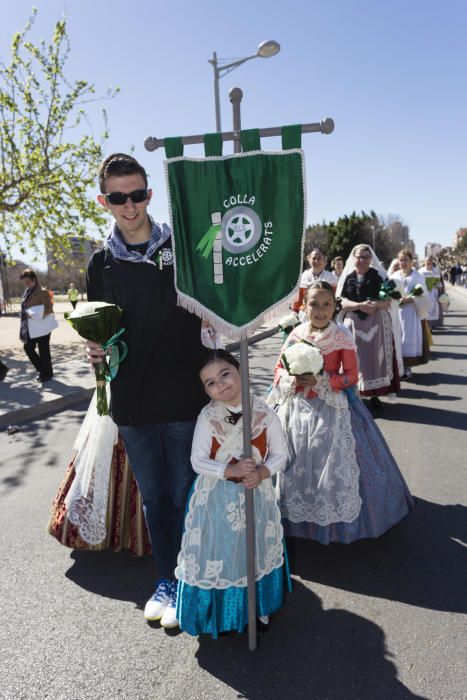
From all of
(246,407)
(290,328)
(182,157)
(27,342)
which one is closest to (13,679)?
(246,407)

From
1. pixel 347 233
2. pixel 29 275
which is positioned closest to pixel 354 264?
pixel 29 275

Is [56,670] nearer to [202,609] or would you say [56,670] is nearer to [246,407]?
[202,609]

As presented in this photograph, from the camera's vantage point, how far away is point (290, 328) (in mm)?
4527

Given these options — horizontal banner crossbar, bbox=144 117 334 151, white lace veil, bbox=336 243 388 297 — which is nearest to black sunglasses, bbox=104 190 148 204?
horizontal banner crossbar, bbox=144 117 334 151

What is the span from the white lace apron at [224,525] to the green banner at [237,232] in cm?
53

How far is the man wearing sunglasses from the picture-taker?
2463mm

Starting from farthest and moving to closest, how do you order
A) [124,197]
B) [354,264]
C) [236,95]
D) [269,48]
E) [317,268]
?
1. [269,48]
2. [317,268]
3. [354,264]
4. [124,197]
5. [236,95]

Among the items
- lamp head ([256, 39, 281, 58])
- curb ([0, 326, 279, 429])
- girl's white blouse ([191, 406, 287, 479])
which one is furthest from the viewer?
lamp head ([256, 39, 281, 58])

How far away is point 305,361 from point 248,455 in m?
1.16

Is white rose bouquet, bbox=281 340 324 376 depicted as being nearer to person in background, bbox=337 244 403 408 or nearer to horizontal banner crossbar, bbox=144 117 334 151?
horizontal banner crossbar, bbox=144 117 334 151

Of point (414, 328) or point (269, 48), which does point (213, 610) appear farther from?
point (269, 48)

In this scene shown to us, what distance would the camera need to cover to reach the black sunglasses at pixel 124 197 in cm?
241

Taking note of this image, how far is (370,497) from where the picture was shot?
323 cm

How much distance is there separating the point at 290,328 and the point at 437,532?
1928 mm
